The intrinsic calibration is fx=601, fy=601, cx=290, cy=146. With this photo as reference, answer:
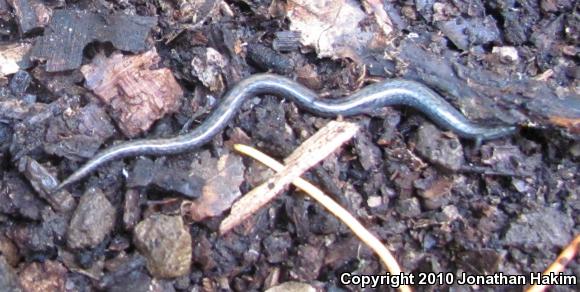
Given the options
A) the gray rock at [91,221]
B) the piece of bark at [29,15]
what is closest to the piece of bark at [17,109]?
the piece of bark at [29,15]

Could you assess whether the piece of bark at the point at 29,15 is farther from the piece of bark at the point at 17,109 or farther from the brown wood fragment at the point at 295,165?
the brown wood fragment at the point at 295,165

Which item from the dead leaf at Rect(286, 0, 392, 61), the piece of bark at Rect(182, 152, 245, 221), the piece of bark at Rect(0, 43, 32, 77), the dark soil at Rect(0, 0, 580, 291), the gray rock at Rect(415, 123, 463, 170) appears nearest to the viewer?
the dark soil at Rect(0, 0, 580, 291)

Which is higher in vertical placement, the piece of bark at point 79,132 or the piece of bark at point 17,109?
the piece of bark at point 17,109

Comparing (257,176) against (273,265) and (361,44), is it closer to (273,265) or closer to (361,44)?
(273,265)

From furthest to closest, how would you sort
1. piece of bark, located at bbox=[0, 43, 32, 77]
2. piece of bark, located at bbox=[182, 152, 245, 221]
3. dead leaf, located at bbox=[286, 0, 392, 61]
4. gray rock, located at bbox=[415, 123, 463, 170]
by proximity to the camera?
dead leaf, located at bbox=[286, 0, 392, 61] < piece of bark, located at bbox=[0, 43, 32, 77] < gray rock, located at bbox=[415, 123, 463, 170] < piece of bark, located at bbox=[182, 152, 245, 221]

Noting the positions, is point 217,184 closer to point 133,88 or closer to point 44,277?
point 133,88

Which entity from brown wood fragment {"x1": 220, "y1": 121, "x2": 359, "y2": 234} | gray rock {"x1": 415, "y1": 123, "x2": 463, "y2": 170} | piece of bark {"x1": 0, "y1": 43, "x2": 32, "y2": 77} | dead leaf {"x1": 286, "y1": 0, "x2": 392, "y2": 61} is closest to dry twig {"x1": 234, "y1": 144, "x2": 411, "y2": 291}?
brown wood fragment {"x1": 220, "y1": 121, "x2": 359, "y2": 234}

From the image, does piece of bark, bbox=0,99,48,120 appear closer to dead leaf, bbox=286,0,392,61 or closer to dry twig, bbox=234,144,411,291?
dry twig, bbox=234,144,411,291
